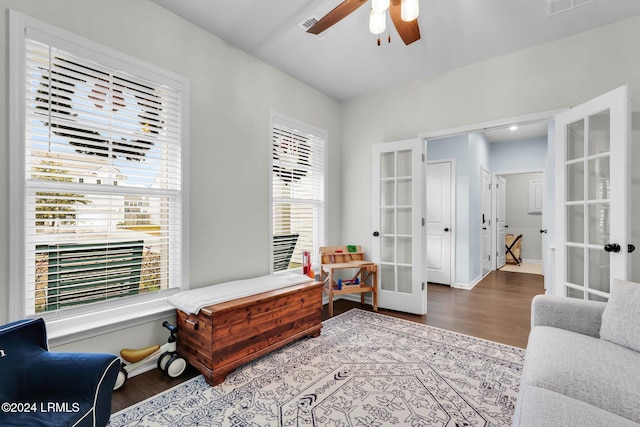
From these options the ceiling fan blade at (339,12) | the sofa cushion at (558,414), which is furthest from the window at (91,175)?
the sofa cushion at (558,414)

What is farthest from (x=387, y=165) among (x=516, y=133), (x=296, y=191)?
(x=516, y=133)

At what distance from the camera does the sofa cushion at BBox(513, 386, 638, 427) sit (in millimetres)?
976

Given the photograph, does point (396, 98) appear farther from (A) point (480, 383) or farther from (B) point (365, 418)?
(B) point (365, 418)

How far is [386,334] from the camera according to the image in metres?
2.90

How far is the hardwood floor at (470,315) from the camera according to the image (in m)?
2.02

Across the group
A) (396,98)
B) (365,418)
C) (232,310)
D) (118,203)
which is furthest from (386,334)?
(396,98)

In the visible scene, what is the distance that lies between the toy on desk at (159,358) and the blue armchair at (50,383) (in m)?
0.76

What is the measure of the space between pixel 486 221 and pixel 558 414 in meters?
5.61

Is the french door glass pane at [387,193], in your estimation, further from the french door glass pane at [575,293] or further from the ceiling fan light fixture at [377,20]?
the ceiling fan light fixture at [377,20]

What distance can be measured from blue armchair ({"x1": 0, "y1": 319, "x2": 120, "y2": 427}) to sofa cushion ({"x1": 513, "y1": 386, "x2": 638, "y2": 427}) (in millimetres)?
1632

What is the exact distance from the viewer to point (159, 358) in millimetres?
2205

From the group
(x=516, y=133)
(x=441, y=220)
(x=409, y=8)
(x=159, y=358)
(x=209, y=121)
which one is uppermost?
(x=516, y=133)

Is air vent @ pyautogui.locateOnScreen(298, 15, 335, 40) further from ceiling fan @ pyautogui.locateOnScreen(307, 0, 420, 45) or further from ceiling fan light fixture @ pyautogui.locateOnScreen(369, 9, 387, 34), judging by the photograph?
ceiling fan light fixture @ pyautogui.locateOnScreen(369, 9, 387, 34)

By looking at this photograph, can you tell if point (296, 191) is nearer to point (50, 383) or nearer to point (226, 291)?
point (226, 291)
